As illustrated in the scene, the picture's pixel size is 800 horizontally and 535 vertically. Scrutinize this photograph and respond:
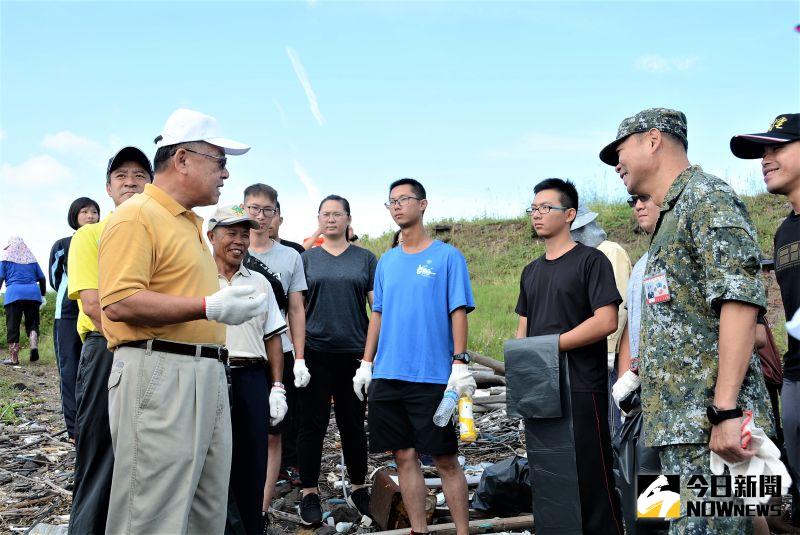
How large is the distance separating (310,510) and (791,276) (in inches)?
145

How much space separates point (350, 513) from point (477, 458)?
166cm

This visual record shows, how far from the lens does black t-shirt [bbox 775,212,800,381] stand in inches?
161

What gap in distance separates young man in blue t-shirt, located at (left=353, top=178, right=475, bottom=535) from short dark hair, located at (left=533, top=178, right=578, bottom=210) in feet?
2.59

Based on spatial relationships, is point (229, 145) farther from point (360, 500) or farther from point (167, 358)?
point (360, 500)

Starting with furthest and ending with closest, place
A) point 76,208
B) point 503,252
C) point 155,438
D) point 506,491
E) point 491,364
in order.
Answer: point 503,252 < point 491,364 < point 76,208 < point 506,491 < point 155,438

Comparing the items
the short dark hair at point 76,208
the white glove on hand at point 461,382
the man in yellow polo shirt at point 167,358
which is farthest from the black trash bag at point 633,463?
the short dark hair at point 76,208

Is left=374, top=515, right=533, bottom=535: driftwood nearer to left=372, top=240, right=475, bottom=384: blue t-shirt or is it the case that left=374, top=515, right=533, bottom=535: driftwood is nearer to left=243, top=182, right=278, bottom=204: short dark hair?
left=372, top=240, right=475, bottom=384: blue t-shirt

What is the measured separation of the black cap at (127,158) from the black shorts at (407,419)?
2.17 meters

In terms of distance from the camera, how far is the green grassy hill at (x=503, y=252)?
43.0 feet

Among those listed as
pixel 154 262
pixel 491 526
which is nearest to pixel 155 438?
pixel 154 262

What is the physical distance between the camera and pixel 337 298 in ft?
19.6

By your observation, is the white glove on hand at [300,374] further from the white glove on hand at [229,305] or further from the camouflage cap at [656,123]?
the camouflage cap at [656,123]

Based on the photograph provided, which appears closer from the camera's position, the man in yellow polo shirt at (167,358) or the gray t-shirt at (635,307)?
the man in yellow polo shirt at (167,358)

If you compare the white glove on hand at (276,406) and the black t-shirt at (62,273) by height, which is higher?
the black t-shirt at (62,273)
